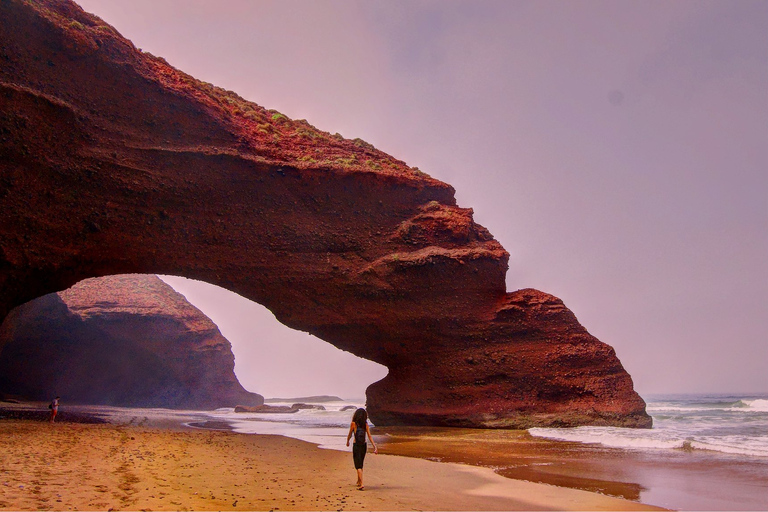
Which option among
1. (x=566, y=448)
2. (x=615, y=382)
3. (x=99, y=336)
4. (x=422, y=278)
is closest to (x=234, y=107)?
(x=422, y=278)

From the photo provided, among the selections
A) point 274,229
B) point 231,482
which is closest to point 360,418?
point 231,482

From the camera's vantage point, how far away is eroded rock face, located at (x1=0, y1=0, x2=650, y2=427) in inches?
586

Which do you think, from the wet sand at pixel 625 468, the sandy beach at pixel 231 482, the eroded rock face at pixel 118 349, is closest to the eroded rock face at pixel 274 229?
the wet sand at pixel 625 468

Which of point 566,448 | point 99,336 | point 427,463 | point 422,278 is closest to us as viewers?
point 427,463

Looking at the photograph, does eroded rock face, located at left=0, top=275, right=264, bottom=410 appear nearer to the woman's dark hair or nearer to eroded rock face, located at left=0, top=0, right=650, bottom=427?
eroded rock face, located at left=0, top=0, right=650, bottom=427

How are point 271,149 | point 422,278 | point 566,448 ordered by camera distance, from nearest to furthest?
point 566,448 < point 271,149 < point 422,278

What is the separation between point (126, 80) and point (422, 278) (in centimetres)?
1307

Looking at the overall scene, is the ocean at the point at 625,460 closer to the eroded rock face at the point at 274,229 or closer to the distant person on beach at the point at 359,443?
the distant person on beach at the point at 359,443

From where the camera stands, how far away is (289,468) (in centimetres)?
811

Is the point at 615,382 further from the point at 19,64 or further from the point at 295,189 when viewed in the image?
the point at 19,64

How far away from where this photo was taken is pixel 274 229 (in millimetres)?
18344

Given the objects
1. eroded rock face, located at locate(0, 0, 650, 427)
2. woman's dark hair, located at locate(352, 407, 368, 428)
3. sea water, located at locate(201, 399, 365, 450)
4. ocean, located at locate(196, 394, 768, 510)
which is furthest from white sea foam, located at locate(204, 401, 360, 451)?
woman's dark hair, located at locate(352, 407, 368, 428)

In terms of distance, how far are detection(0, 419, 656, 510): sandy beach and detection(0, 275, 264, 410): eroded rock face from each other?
2718 cm

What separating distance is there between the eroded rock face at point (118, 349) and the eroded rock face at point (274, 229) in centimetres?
1832
